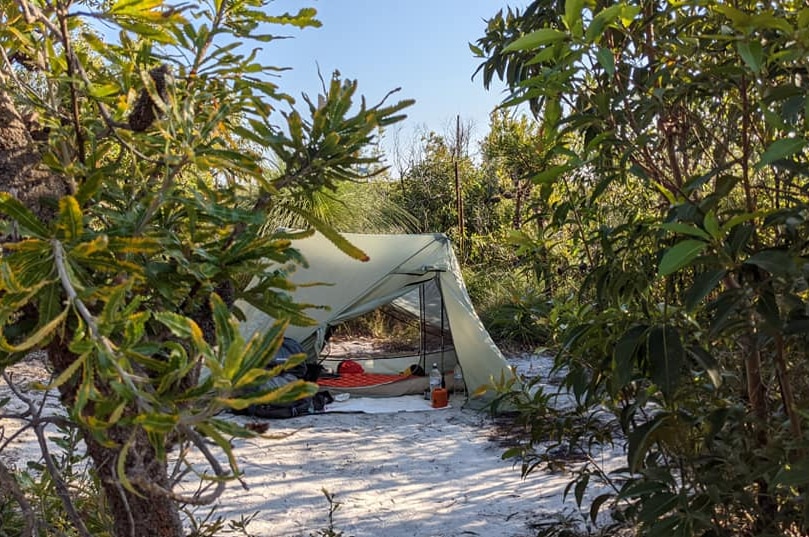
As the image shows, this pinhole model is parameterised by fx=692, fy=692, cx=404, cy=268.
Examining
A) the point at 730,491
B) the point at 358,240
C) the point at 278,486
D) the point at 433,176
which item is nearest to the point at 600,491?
the point at 278,486

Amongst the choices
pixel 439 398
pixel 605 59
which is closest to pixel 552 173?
pixel 605 59

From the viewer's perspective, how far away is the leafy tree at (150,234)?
0.60 metres

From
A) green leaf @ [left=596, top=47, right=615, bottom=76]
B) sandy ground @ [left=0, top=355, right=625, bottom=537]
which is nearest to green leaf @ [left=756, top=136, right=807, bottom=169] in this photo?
green leaf @ [left=596, top=47, right=615, bottom=76]

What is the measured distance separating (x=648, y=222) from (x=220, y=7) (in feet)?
3.08

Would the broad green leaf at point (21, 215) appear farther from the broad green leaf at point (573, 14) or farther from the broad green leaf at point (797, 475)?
the broad green leaf at point (797, 475)

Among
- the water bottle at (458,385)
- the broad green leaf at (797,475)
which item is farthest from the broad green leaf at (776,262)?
the water bottle at (458,385)

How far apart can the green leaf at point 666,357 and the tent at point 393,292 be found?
13.8 ft

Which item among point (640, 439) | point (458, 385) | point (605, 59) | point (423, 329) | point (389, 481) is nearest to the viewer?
point (605, 59)

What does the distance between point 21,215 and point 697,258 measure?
870mm

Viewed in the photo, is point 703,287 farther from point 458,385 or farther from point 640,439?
point 458,385

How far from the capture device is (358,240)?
628 cm

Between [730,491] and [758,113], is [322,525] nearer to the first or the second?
[730,491]

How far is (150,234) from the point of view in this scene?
2.62 ft

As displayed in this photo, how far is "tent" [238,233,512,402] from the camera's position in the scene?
217 inches
